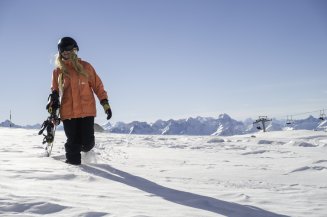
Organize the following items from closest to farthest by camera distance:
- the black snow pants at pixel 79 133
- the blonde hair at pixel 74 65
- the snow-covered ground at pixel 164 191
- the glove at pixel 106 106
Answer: the snow-covered ground at pixel 164 191 < the black snow pants at pixel 79 133 < the blonde hair at pixel 74 65 < the glove at pixel 106 106

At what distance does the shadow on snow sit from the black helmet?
2005 millimetres

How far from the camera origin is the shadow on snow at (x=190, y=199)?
9.37ft

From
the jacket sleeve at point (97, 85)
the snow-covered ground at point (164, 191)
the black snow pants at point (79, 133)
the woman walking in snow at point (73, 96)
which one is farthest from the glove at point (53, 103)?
the snow-covered ground at point (164, 191)

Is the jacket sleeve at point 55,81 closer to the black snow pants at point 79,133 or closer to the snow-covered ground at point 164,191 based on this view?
the black snow pants at point 79,133

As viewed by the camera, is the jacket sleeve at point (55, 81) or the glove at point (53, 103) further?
the jacket sleeve at point (55, 81)

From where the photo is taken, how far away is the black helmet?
542 centimetres

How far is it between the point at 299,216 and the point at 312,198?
738mm

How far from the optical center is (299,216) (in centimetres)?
278

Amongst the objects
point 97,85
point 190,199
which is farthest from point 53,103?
point 190,199

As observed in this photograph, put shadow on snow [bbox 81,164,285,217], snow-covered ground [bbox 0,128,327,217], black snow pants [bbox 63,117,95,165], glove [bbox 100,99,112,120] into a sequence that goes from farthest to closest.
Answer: glove [bbox 100,99,112,120], black snow pants [bbox 63,117,95,165], shadow on snow [bbox 81,164,285,217], snow-covered ground [bbox 0,128,327,217]

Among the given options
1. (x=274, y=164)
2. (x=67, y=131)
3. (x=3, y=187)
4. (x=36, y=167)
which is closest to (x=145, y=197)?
(x=3, y=187)

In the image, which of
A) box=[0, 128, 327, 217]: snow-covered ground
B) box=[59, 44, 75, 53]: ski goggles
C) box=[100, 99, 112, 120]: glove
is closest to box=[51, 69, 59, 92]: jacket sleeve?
box=[59, 44, 75, 53]: ski goggles

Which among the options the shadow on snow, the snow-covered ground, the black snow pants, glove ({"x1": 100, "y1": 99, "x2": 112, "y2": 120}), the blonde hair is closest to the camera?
the snow-covered ground

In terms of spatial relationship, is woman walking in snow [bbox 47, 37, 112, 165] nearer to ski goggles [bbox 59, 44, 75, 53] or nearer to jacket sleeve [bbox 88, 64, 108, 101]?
ski goggles [bbox 59, 44, 75, 53]
